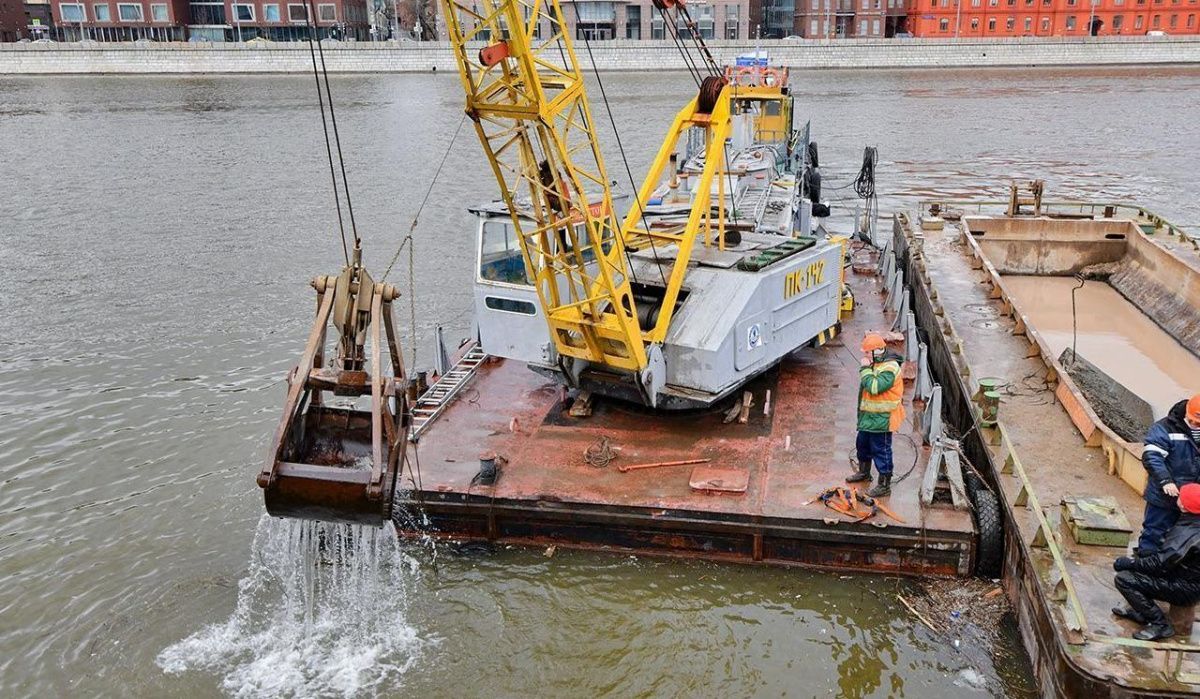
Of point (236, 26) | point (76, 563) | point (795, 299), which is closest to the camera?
point (76, 563)

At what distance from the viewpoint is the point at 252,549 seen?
10328 millimetres

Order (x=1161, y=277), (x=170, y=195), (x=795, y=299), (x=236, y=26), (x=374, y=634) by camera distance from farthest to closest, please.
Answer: (x=236, y=26) → (x=170, y=195) → (x=1161, y=277) → (x=795, y=299) → (x=374, y=634)

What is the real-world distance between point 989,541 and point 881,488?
1.07m

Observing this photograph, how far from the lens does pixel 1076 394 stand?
1020cm

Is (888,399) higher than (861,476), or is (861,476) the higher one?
(888,399)

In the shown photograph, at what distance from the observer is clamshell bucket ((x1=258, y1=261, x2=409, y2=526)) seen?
24.7 feet

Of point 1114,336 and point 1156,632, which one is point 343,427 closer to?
point 1156,632

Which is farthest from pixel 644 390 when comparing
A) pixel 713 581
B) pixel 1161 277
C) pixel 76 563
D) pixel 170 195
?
pixel 170 195

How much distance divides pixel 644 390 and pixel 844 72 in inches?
2772

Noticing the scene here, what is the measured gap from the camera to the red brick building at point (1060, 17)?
76.6m

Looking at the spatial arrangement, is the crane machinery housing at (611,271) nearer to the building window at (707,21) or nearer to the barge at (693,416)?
the barge at (693,416)

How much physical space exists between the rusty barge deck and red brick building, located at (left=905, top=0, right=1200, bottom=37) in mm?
78516

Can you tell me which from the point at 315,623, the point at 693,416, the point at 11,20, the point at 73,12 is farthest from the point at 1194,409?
the point at 11,20

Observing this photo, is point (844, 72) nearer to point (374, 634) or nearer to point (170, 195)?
point (170, 195)
